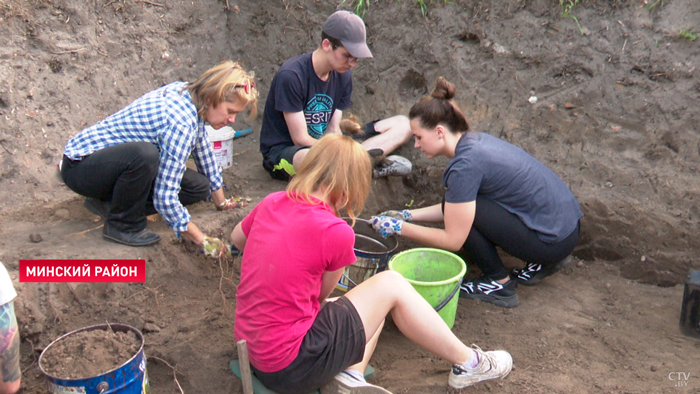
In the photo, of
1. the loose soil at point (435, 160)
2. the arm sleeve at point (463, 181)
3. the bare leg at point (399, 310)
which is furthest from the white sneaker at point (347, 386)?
the arm sleeve at point (463, 181)

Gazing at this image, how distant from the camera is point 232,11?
504cm

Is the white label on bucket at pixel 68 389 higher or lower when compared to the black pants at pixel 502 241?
lower

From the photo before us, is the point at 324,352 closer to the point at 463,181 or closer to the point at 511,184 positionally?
the point at 463,181

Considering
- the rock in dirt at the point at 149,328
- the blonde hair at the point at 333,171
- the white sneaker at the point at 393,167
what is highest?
the blonde hair at the point at 333,171

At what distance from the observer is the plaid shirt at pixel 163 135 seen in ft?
9.24

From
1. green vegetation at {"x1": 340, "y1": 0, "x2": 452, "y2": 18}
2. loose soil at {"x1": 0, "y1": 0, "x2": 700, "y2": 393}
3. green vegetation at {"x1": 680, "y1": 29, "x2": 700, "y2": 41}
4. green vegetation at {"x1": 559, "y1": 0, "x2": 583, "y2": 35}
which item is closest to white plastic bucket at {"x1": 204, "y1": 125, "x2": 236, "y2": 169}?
loose soil at {"x1": 0, "y1": 0, "x2": 700, "y2": 393}

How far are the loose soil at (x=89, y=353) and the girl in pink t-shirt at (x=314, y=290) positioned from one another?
1.36ft

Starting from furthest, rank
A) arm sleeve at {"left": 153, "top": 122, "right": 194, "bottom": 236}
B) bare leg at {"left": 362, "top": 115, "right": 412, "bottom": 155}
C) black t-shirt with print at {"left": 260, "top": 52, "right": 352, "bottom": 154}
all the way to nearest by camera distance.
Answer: bare leg at {"left": 362, "top": 115, "right": 412, "bottom": 155} → black t-shirt with print at {"left": 260, "top": 52, "right": 352, "bottom": 154} → arm sleeve at {"left": 153, "top": 122, "right": 194, "bottom": 236}

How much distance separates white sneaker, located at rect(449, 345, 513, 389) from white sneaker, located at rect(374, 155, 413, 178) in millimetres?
1762

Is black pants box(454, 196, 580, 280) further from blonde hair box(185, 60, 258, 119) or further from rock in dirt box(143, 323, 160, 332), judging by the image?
rock in dirt box(143, 323, 160, 332)

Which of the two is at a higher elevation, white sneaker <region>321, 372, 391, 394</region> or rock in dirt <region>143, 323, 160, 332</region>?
white sneaker <region>321, 372, 391, 394</region>

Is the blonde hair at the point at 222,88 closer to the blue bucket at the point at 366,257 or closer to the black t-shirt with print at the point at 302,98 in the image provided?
the black t-shirt with print at the point at 302,98

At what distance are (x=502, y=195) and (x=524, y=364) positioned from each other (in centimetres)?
84

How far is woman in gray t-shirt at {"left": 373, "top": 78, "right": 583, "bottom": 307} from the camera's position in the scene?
9.36ft
